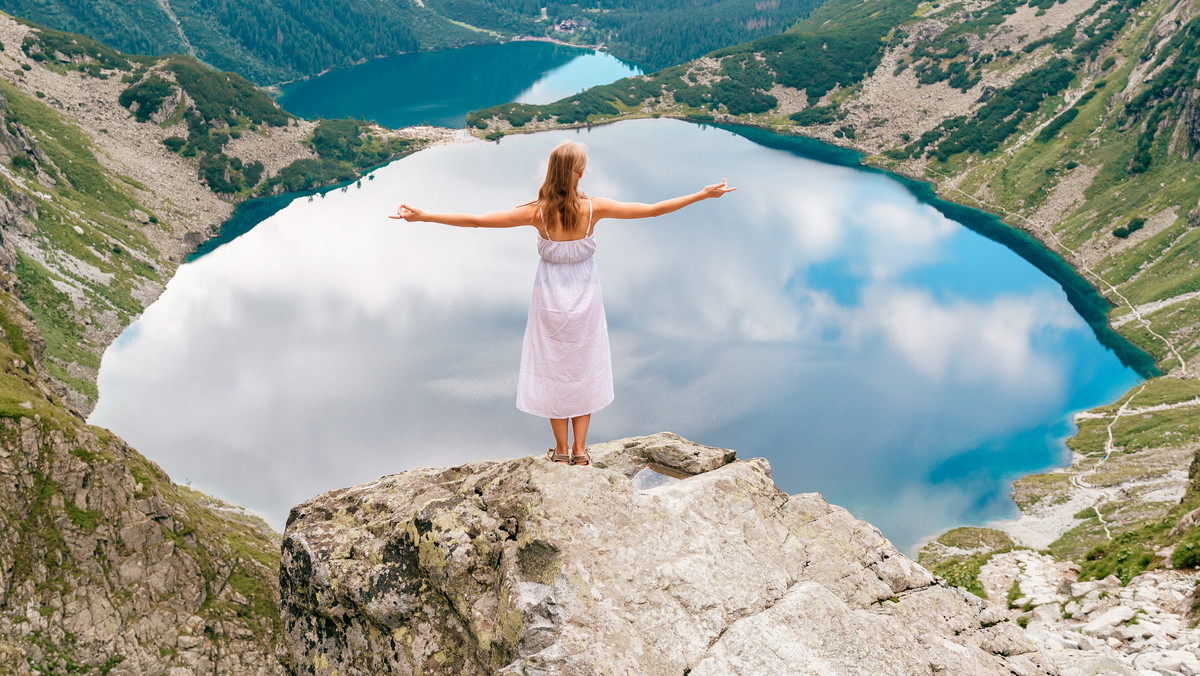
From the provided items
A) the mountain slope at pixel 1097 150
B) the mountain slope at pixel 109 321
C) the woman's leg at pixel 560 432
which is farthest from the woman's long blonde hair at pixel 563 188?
the mountain slope at pixel 1097 150

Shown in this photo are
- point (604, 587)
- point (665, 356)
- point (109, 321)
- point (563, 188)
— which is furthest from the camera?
point (109, 321)

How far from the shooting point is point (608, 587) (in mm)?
8867

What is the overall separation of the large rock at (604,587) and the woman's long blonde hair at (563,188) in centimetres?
358

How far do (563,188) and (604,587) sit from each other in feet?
17.6

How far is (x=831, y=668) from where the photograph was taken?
8320 mm

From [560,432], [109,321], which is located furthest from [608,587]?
[109,321]

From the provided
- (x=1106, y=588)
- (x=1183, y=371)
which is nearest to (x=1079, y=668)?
(x=1106, y=588)

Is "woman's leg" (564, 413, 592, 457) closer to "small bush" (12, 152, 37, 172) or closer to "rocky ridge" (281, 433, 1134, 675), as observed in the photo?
"rocky ridge" (281, 433, 1134, 675)

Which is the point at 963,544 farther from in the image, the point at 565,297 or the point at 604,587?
the point at 604,587

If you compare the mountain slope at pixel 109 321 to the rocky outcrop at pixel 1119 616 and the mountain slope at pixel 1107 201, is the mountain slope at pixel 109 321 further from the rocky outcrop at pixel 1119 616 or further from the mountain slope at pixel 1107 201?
the mountain slope at pixel 1107 201

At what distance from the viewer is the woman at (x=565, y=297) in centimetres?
1047

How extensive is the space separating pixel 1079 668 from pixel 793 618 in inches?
184

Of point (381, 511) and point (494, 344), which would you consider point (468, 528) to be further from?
point (494, 344)

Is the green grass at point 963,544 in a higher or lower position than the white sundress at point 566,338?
lower
